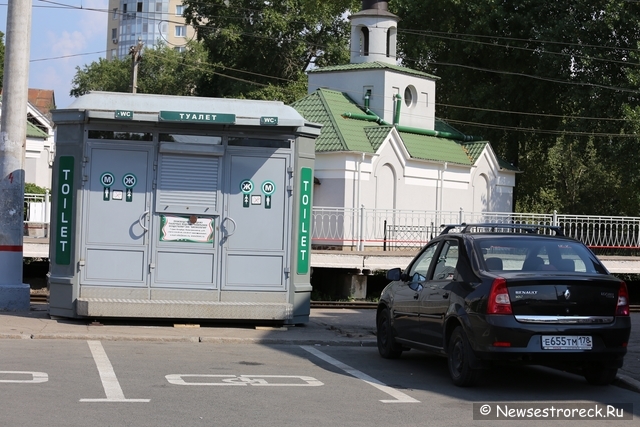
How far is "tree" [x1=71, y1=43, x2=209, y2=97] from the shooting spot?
7744cm

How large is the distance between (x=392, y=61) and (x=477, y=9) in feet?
21.6

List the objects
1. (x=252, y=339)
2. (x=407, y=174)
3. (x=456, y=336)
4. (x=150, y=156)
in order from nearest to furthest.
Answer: (x=456, y=336), (x=252, y=339), (x=150, y=156), (x=407, y=174)

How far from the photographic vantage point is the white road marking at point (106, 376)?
28.9 ft

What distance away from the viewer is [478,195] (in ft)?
139

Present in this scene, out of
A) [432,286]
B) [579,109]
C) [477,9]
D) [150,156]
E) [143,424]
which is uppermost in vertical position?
[477,9]

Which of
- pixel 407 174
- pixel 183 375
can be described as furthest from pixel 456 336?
pixel 407 174

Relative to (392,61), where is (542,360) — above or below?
below

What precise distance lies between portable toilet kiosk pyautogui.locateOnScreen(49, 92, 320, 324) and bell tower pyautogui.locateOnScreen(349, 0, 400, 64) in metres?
28.6

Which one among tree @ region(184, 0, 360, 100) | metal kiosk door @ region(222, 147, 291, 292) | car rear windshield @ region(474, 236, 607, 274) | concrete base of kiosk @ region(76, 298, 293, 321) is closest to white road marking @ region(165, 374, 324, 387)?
car rear windshield @ region(474, 236, 607, 274)

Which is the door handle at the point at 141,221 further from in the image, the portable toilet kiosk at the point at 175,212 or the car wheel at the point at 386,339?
the car wheel at the point at 386,339

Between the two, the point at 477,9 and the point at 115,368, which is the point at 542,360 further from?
the point at 477,9

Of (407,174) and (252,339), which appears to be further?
(407,174)

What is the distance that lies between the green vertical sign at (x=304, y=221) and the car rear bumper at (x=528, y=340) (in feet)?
18.3

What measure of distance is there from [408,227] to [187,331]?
1453 centimetres
